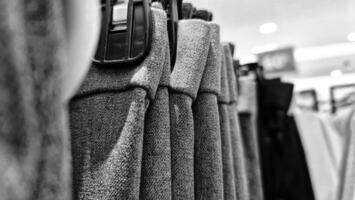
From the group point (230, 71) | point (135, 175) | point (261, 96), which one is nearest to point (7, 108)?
point (135, 175)

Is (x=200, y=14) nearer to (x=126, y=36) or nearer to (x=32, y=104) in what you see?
(x=126, y=36)

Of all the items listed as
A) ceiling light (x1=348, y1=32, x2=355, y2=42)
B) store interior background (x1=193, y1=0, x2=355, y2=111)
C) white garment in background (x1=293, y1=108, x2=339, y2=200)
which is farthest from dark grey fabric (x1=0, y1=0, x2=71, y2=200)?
ceiling light (x1=348, y1=32, x2=355, y2=42)

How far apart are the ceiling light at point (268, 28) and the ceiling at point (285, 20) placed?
0.13 feet

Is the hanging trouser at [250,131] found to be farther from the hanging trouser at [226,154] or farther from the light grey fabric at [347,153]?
the light grey fabric at [347,153]

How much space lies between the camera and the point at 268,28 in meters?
2.98

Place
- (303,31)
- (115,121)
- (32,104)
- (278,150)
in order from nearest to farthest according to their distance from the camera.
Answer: (32,104) < (115,121) < (278,150) < (303,31)

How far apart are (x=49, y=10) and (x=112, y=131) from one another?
0.73ft

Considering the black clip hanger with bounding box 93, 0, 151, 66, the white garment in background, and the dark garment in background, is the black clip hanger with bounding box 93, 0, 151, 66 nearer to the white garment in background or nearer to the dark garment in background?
the dark garment in background

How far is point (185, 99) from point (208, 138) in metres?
0.06

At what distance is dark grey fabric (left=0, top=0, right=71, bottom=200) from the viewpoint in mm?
106

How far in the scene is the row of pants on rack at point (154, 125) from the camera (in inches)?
12.3

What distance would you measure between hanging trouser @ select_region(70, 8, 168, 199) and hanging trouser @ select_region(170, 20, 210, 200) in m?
0.05

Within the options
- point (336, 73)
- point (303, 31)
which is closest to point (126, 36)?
point (303, 31)

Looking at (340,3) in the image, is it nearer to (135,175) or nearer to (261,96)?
(261,96)
